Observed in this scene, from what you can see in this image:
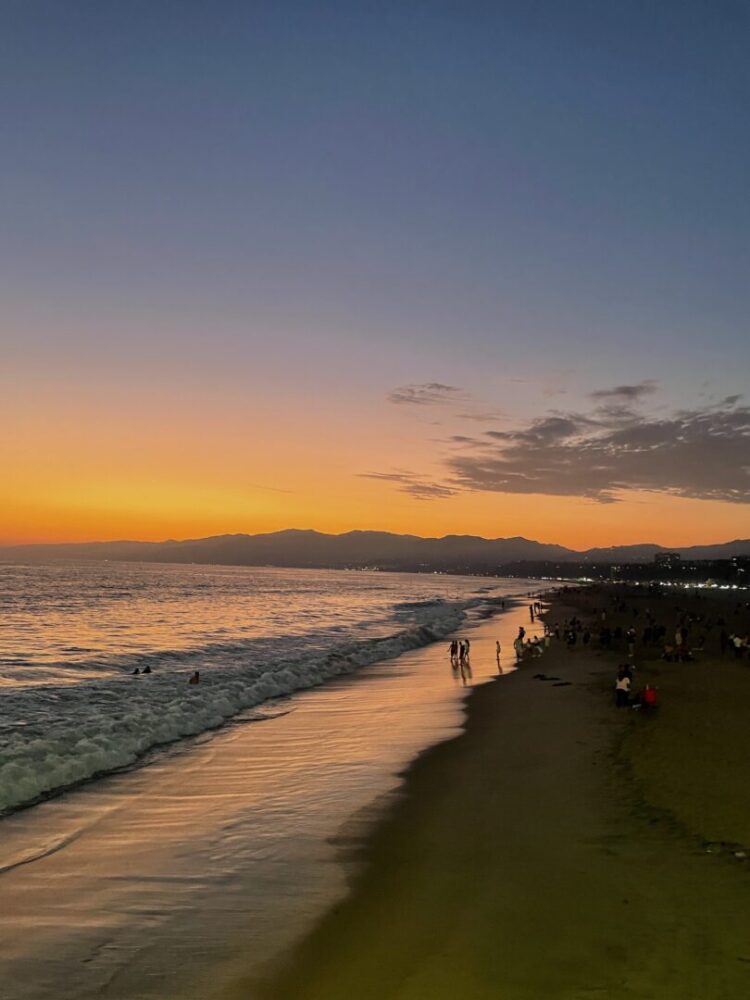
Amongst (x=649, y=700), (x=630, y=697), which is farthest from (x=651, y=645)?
(x=649, y=700)

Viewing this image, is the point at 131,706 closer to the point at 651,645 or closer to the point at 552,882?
the point at 552,882

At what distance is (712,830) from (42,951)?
882cm

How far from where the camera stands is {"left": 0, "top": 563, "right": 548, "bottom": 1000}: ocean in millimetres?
7199

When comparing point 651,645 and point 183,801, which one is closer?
point 183,801

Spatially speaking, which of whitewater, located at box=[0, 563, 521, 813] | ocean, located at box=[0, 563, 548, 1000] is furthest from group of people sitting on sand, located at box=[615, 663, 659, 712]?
whitewater, located at box=[0, 563, 521, 813]

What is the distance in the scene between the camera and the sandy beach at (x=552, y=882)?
630 cm

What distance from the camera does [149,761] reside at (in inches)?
629

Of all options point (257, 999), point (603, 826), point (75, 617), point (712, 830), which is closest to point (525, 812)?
point (603, 826)

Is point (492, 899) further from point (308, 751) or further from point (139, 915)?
point (308, 751)

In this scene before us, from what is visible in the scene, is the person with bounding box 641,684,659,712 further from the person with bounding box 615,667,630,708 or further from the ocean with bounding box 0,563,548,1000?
the ocean with bounding box 0,563,548,1000

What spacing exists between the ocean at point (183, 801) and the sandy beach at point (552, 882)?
2.36 ft

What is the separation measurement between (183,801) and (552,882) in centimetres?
730

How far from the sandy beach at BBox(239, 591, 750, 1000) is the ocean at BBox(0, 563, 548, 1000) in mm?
720

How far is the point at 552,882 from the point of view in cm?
835
